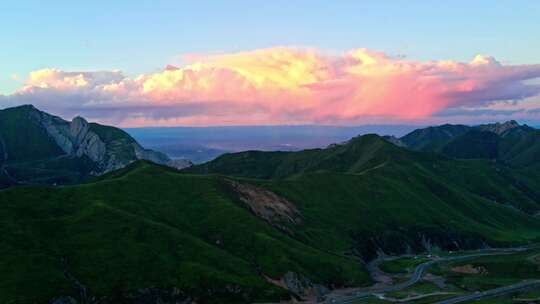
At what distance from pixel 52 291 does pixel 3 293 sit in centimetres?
1499

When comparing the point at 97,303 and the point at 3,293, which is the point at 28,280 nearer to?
the point at 3,293

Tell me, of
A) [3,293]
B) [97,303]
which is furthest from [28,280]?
[97,303]

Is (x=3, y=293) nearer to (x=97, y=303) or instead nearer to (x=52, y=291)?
(x=52, y=291)

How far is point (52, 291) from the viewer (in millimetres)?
194750

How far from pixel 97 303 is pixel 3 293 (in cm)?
2998

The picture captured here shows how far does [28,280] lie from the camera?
19888 centimetres

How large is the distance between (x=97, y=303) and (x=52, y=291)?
15.4 meters

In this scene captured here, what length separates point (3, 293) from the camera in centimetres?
18925

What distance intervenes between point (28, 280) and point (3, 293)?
10692 mm

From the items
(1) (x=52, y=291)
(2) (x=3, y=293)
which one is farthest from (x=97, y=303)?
(2) (x=3, y=293)

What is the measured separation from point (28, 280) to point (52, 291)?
1097 cm

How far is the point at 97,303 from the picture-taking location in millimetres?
198750
